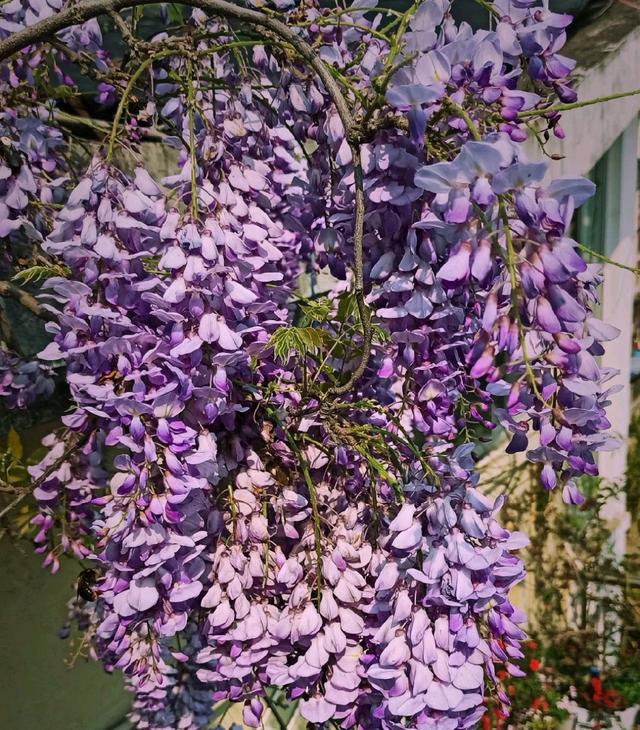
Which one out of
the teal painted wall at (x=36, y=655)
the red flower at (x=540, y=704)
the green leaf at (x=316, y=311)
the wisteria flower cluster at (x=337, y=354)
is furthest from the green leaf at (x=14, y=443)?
the red flower at (x=540, y=704)

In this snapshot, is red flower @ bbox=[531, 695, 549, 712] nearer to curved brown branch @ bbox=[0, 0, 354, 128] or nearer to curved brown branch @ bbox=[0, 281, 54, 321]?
curved brown branch @ bbox=[0, 281, 54, 321]

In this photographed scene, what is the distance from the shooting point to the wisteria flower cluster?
0.65 meters

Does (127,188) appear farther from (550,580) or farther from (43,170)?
(550,580)

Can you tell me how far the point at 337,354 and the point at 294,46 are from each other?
0.43 metres

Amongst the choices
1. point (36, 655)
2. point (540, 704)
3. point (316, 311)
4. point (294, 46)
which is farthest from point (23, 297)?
point (540, 704)

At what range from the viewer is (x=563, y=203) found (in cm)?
56

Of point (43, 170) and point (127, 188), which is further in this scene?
point (43, 170)

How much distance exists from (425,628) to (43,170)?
2.99ft

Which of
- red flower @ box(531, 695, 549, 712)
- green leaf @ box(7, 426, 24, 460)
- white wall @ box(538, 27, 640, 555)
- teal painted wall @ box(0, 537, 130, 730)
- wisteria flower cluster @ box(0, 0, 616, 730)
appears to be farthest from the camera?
red flower @ box(531, 695, 549, 712)

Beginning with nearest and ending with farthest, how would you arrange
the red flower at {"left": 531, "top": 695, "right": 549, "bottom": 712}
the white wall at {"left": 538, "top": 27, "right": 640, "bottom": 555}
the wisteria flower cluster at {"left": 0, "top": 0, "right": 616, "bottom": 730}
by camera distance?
the wisteria flower cluster at {"left": 0, "top": 0, "right": 616, "bottom": 730} < the white wall at {"left": 538, "top": 27, "right": 640, "bottom": 555} < the red flower at {"left": 531, "top": 695, "right": 549, "bottom": 712}

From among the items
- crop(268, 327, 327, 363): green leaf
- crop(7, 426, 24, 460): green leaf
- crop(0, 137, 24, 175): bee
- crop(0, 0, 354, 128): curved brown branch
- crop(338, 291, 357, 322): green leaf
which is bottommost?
crop(7, 426, 24, 460): green leaf

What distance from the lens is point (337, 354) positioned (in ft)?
3.29

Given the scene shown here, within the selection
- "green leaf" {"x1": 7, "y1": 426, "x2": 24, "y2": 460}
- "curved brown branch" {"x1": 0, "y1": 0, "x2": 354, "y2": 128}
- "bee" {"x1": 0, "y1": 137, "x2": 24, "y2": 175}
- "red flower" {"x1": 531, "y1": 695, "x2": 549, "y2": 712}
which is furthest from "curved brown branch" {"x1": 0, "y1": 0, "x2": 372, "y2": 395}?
"red flower" {"x1": 531, "y1": 695, "x2": 549, "y2": 712}

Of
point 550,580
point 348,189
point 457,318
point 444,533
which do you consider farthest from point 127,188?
point 550,580
